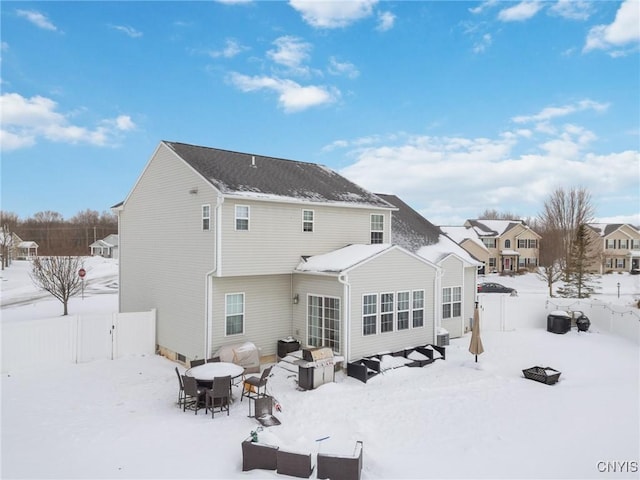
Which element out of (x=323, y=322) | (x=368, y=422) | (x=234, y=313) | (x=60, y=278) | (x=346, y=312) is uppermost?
(x=60, y=278)

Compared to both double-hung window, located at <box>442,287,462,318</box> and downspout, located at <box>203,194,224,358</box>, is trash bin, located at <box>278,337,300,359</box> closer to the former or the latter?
downspout, located at <box>203,194,224,358</box>

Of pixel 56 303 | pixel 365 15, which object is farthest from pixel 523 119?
pixel 56 303

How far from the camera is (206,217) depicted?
13219 mm

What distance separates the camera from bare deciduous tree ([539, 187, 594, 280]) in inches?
1543

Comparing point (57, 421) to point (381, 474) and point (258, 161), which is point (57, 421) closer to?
point (381, 474)

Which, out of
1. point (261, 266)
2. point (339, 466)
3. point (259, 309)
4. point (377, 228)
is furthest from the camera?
point (377, 228)

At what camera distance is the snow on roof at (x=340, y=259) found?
13.5 meters

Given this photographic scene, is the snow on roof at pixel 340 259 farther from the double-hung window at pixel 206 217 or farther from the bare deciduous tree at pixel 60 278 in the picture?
the bare deciduous tree at pixel 60 278

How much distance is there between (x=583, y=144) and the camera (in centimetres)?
2372

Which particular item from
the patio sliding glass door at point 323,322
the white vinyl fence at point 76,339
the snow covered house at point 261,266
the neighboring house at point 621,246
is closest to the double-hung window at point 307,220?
the snow covered house at point 261,266

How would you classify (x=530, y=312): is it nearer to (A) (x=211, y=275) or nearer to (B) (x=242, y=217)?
(B) (x=242, y=217)

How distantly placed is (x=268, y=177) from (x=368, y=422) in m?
9.95

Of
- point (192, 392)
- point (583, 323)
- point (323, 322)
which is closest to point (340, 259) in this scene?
point (323, 322)

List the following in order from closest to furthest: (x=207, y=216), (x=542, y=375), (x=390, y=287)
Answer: (x=542, y=375), (x=207, y=216), (x=390, y=287)
